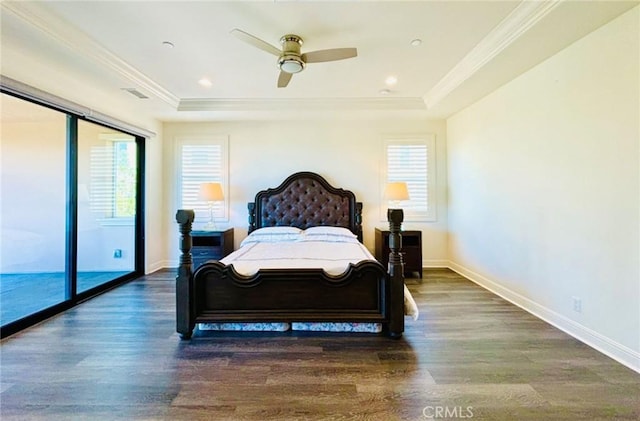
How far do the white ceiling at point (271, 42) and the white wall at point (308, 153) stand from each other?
0.92 meters

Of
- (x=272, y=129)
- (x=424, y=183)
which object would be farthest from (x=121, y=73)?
(x=424, y=183)

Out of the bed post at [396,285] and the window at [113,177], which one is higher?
the window at [113,177]

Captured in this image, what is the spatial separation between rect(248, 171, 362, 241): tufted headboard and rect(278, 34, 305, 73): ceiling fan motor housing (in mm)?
2389

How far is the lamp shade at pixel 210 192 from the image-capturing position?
4.65m

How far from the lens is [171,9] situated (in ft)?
7.47

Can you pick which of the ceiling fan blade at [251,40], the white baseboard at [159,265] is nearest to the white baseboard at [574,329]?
the ceiling fan blade at [251,40]

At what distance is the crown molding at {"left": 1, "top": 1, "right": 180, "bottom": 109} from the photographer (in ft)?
7.17

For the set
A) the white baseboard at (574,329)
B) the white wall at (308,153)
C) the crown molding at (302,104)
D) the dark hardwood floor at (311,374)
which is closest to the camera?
the dark hardwood floor at (311,374)

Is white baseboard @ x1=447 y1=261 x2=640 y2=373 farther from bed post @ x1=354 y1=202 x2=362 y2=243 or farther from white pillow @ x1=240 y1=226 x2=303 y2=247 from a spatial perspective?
white pillow @ x1=240 y1=226 x2=303 y2=247

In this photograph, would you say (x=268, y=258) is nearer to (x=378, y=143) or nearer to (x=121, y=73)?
(x=121, y=73)

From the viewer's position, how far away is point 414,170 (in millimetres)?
5078

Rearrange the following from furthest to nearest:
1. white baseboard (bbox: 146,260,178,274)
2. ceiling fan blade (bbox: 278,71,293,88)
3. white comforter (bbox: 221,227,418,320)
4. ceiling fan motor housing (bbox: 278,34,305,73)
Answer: white baseboard (bbox: 146,260,178,274)
ceiling fan blade (bbox: 278,71,293,88)
white comforter (bbox: 221,227,418,320)
ceiling fan motor housing (bbox: 278,34,305,73)

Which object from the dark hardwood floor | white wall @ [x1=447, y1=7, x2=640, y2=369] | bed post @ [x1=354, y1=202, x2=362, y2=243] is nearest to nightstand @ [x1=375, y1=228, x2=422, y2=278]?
bed post @ [x1=354, y1=202, x2=362, y2=243]

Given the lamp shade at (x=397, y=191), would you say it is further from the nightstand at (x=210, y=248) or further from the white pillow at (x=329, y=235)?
the nightstand at (x=210, y=248)
